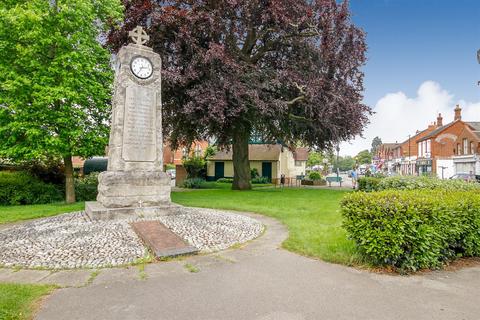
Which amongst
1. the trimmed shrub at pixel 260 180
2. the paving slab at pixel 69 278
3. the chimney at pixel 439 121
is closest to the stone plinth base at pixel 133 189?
the paving slab at pixel 69 278

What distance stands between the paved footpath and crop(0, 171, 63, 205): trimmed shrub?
1156 cm

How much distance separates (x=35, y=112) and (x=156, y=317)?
1227cm

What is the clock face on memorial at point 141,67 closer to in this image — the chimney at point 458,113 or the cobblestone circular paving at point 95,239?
the cobblestone circular paving at point 95,239

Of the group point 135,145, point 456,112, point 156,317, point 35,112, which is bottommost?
point 156,317

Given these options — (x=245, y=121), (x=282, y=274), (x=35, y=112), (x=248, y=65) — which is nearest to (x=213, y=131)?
(x=245, y=121)

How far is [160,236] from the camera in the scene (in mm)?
6617

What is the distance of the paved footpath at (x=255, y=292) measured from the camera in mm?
3551

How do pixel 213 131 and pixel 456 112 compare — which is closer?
pixel 213 131

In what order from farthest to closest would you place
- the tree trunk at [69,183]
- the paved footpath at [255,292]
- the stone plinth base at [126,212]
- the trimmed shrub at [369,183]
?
the trimmed shrub at [369,183] < the tree trunk at [69,183] < the stone plinth base at [126,212] < the paved footpath at [255,292]

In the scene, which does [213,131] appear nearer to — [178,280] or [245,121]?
[245,121]

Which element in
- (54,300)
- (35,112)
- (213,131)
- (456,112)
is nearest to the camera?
(54,300)

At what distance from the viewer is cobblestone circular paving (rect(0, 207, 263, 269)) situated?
545 centimetres

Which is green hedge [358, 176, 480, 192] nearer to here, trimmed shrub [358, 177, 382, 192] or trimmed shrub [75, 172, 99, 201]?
trimmed shrub [358, 177, 382, 192]

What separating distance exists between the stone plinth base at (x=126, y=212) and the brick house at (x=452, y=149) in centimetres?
4057
